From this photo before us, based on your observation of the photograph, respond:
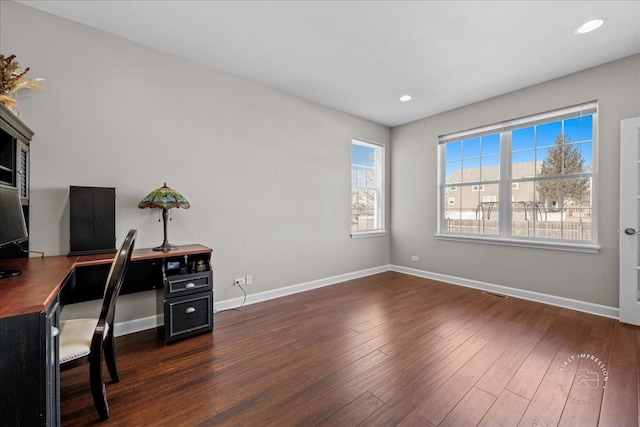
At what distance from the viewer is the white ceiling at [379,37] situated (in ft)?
7.27

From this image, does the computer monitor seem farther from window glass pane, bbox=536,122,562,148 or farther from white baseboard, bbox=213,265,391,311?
window glass pane, bbox=536,122,562,148

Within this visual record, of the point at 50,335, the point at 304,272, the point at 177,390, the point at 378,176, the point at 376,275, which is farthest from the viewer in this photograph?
the point at 378,176

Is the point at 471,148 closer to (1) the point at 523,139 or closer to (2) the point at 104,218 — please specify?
(1) the point at 523,139

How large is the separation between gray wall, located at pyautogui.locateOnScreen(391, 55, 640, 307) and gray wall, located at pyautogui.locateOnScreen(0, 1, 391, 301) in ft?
4.12

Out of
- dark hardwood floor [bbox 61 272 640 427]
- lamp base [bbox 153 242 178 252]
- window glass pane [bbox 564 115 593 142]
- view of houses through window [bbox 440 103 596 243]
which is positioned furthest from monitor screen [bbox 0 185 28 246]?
window glass pane [bbox 564 115 593 142]

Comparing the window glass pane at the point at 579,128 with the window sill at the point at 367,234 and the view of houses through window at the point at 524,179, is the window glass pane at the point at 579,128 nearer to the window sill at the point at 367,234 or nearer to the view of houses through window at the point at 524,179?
the view of houses through window at the point at 524,179

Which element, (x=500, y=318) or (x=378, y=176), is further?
(x=378, y=176)

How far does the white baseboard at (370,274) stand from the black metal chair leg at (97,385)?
1.22m

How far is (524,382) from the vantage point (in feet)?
6.20

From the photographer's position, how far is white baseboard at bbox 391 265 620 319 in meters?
3.04

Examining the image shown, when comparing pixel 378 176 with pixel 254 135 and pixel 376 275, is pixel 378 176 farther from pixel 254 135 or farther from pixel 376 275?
pixel 254 135

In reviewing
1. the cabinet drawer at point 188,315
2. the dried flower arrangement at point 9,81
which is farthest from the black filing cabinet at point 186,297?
the dried flower arrangement at point 9,81

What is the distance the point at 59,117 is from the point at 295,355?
2881mm

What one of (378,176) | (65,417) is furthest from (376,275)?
(65,417)
